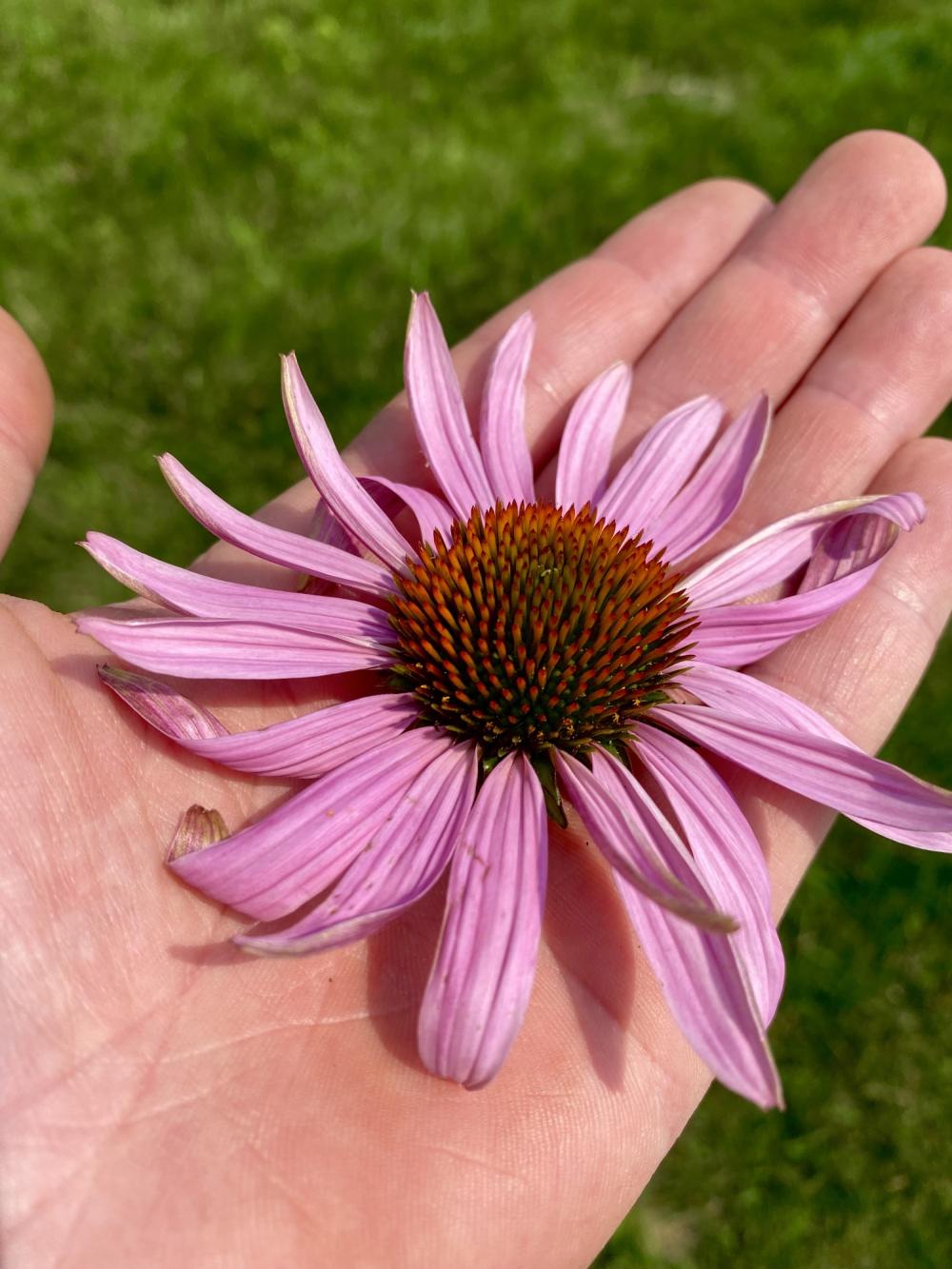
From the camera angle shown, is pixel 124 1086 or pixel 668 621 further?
pixel 668 621

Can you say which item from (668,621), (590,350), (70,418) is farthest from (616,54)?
(668,621)

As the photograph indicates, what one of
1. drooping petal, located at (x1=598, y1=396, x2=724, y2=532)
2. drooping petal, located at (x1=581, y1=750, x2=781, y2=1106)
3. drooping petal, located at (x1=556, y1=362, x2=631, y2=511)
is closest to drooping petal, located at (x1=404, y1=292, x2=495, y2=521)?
drooping petal, located at (x1=556, y1=362, x2=631, y2=511)

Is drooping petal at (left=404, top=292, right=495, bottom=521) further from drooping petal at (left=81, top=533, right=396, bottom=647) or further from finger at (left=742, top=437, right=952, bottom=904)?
finger at (left=742, top=437, right=952, bottom=904)

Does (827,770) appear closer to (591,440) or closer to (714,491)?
(714,491)

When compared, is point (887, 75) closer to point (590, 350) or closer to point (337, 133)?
point (337, 133)

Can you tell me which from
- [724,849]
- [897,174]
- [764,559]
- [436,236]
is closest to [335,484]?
[764,559]

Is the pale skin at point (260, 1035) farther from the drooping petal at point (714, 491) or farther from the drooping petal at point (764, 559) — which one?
the drooping petal at point (714, 491)
